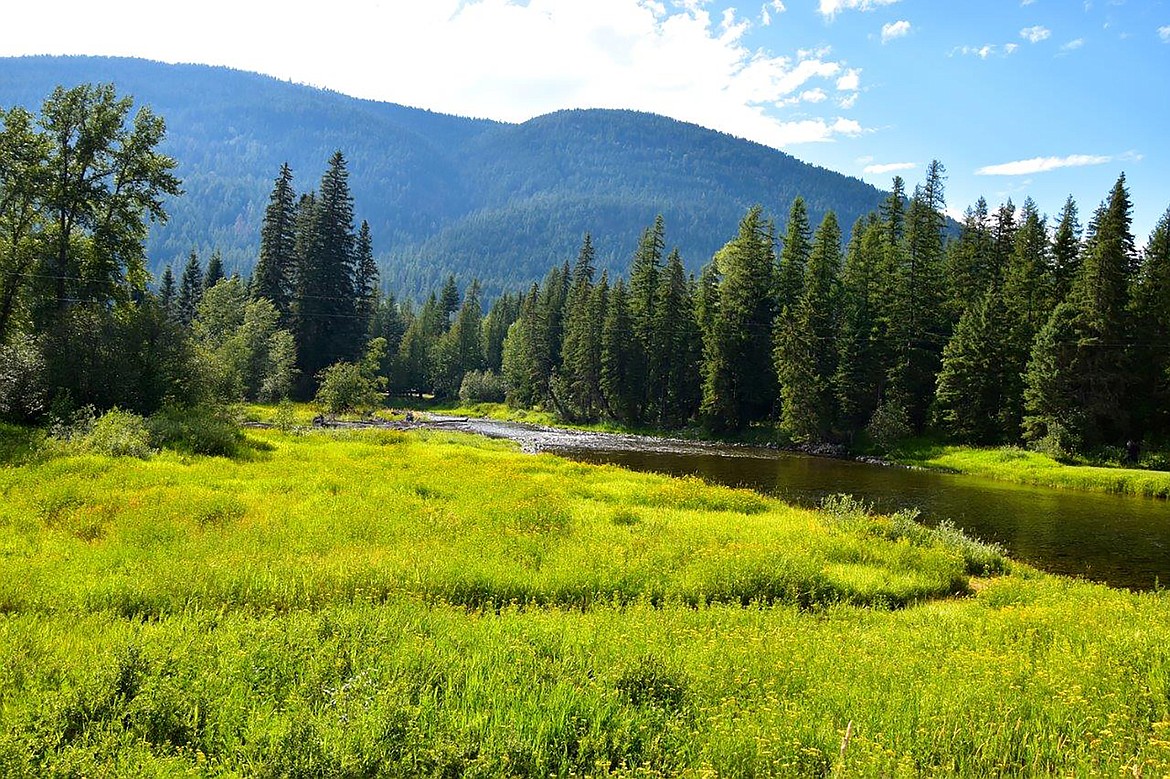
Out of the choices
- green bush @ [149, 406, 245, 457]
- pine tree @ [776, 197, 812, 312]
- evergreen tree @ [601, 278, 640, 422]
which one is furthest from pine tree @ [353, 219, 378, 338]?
green bush @ [149, 406, 245, 457]

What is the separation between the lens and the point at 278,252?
74562 millimetres

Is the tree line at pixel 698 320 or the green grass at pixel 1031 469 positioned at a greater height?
the tree line at pixel 698 320

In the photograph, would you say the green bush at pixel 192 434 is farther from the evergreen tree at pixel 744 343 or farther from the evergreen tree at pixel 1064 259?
the evergreen tree at pixel 1064 259

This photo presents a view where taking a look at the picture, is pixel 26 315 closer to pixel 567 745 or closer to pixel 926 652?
pixel 567 745

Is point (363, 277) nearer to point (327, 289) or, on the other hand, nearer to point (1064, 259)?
point (327, 289)

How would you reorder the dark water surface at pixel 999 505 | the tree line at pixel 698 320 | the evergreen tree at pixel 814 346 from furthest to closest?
the evergreen tree at pixel 814 346 → the tree line at pixel 698 320 → the dark water surface at pixel 999 505

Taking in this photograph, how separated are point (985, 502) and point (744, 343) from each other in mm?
35673

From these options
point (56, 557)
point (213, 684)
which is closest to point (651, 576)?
point (213, 684)

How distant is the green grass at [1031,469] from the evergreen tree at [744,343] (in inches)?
650

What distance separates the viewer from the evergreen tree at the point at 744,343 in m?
63.7

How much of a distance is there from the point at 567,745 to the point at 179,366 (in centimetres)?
3229

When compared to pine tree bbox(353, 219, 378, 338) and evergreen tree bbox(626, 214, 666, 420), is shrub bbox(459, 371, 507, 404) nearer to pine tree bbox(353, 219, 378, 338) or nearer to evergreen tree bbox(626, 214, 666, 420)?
pine tree bbox(353, 219, 378, 338)

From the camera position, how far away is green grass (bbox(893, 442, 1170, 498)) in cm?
3519

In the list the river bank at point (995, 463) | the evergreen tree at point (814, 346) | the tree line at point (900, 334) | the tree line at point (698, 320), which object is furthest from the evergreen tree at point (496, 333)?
the evergreen tree at point (814, 346)
